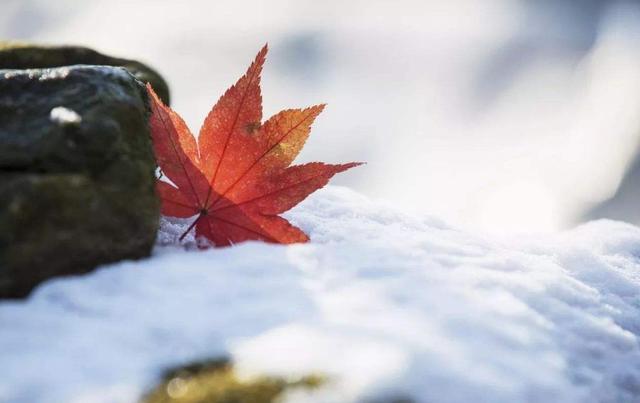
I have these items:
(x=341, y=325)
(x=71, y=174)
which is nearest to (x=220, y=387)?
(x=341, y=325)

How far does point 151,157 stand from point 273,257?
1.37ft

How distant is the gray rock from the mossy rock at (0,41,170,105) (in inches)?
42.7

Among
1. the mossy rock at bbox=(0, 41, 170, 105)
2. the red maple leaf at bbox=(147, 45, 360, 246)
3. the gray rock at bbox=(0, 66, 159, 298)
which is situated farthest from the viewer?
the mossy rock at bbox=(0, 41, 170, 105)

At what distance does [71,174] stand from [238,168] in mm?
472

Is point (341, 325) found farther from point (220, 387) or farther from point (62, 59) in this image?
point (62, 59)

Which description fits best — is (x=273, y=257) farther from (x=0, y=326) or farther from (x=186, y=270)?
(x=0, y=326)

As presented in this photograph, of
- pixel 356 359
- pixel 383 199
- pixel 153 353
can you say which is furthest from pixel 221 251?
pixel 383 199

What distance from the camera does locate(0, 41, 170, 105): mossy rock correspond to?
2.49 meters

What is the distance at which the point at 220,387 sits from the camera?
89 cm

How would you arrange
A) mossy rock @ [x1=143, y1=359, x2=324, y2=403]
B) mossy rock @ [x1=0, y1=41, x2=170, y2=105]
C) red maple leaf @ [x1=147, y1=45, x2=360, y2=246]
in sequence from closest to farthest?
1. mossy rock @ [x1=143, y1=359, x2=324, y2=403]
2. red maple leaf @ [x1=147, y1=45, x2=360, y2=246]
3. mossy rock @ [x1=0, y1=41, x2=170, y2=105]

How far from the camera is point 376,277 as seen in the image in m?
1.26

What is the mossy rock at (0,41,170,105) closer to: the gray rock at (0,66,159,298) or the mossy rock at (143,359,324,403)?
the gray rock at (0,66,159,298)

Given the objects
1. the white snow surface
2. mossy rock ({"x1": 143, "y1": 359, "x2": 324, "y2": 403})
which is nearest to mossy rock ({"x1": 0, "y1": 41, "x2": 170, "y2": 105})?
the white snow surface

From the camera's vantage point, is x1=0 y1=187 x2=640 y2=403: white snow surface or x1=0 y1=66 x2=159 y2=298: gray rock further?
x1=0 y1=66 x2=159 y2=298: gray rock
